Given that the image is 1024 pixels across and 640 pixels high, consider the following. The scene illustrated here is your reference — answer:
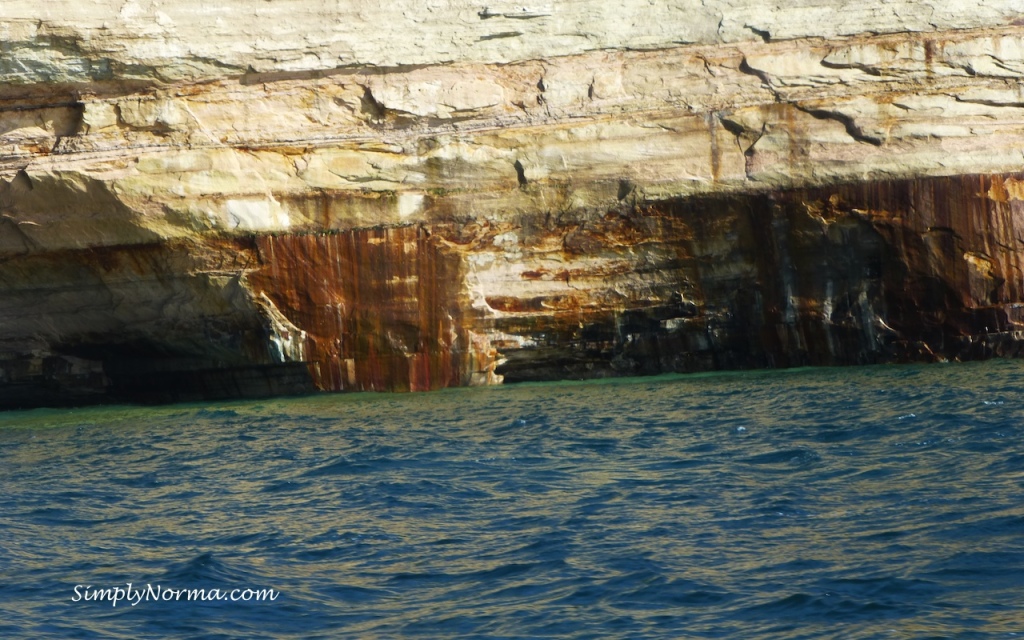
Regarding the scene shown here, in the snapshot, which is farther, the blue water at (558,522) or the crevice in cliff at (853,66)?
the crevice in cliff at (853,66)

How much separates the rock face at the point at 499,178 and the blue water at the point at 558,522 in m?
2.79

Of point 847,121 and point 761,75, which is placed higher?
point 761,75

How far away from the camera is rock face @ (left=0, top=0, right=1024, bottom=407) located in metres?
13.8

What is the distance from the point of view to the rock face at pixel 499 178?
45.4ft

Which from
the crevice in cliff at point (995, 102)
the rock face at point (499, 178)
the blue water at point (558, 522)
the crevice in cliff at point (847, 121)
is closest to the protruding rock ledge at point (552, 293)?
the rock face at point (499, 178)

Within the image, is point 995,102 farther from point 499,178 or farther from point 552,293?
point 499,178

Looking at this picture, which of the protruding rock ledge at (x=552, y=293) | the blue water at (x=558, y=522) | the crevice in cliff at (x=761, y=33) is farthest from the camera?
the crevice in cliff at (x=761, y=33)

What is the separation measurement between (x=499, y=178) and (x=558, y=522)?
27.2 feet

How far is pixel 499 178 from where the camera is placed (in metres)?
14.5

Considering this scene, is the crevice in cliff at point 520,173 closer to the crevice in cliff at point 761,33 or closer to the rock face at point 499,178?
the rock face at point 499,178

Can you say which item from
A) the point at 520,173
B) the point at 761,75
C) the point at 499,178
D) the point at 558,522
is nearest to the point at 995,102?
the point at 761,75

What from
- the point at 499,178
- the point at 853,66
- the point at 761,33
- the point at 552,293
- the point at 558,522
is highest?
the point at 761,33

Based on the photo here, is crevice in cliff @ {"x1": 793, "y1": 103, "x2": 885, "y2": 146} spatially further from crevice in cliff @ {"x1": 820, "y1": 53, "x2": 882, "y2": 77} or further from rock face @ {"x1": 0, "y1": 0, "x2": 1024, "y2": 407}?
crevice in cliff @ {"x1": 820, "y1": 53, "x2": 882, "y2": 77}

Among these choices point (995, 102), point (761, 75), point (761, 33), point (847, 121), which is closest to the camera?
point (995, 102)
